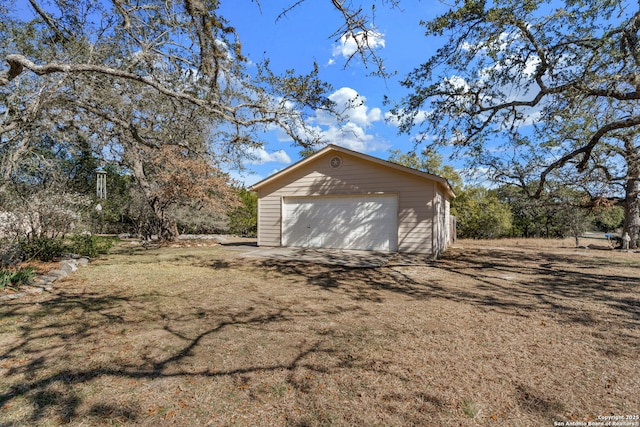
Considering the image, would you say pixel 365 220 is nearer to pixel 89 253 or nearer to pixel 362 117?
pixel 362 117

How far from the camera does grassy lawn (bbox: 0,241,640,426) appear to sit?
211cm

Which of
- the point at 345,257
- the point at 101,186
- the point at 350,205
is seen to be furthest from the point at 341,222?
the point at 101,186

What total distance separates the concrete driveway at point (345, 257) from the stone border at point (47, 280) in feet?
13.6

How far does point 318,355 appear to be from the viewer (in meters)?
2.89

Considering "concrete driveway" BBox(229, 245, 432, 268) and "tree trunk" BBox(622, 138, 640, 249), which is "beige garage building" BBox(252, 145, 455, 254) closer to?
"concrete driveway" BBox(229, 245, 432, 268)

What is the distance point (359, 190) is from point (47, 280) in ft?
27.7

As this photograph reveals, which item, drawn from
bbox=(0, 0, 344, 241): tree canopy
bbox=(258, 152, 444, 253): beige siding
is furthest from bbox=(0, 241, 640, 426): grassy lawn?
bbox=(258, 152, 444, 253): beige siding

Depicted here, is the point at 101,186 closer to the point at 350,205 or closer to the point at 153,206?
the point at 153,206

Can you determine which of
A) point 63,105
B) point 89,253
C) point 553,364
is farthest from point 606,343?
point 89,253

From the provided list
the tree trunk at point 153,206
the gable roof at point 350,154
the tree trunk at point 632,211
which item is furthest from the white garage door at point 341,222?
the tree trunk at point 632,211

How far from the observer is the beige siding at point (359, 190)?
381 inches

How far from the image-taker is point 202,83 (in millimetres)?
6410

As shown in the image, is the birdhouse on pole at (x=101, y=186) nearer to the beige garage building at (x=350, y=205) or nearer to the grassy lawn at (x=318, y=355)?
the beige garage building at (x=350, y=205)

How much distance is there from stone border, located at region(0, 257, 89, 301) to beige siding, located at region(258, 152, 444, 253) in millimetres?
6092
